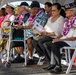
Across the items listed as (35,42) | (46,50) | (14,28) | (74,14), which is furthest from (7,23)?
(74,14)

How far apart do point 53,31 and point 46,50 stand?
47cm

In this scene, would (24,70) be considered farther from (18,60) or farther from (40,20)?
(18,60)

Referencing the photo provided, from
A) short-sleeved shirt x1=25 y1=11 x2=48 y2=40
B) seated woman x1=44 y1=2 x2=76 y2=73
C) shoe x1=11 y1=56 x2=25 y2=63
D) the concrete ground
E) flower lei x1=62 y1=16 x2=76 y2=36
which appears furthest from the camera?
shoe x1=11 y1=56 x2=25 y2=63

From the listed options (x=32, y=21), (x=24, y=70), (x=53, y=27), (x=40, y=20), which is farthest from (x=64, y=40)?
(x=32, y=21)

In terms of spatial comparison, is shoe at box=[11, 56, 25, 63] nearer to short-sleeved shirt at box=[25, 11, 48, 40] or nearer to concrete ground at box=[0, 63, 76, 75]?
concrete ground at box=[0, 63, 76, 75]

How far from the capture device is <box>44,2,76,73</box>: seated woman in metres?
6.46

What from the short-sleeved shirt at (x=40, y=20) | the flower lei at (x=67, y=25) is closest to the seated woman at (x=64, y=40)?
the flower lei at (x=67, y=25)

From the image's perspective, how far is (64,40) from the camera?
6402 millimetres

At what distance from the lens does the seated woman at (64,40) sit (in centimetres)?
646

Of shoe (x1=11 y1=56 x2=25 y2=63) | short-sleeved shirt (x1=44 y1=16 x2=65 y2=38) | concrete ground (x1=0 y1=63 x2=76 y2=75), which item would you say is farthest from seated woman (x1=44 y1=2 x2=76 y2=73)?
shoe (x1=11 y1=56 x2=25 y2=63)

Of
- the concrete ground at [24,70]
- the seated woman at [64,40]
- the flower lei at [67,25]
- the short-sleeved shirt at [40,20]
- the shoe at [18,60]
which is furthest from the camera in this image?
the shoe at [18,60]

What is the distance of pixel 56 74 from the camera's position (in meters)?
6.54

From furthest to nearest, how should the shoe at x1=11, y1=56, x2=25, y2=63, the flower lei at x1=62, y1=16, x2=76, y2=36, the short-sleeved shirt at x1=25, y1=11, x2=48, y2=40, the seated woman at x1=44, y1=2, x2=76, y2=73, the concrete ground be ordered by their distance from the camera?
the shoe at x1=11, y1=56, x2=25, y2=63 → the short-sleeved shirt at x1=25, y1=11, x2=48, y2=40 → the concrete ground → the flower lei at x1=62, y1=16, x2=76, y2=36 → the seated woman at x1=44, y1=2, x2=76, y2=73

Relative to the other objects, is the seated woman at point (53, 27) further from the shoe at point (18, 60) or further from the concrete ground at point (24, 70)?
the shoe at point (18, 60)
